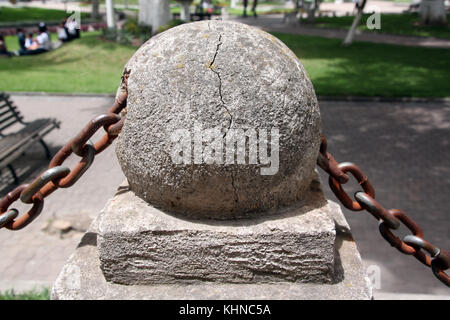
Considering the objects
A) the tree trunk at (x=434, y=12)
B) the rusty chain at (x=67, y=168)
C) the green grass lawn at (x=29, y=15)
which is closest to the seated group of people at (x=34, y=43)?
the green grass lawn at (x=29, y=15)

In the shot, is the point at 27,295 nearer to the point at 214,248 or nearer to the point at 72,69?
the point at 214,248

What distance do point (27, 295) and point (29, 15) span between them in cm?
3073

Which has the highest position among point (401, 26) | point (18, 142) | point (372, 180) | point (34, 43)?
point (401, 26)

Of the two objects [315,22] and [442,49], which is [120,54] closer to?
[442,49]

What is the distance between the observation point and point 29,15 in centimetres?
2939

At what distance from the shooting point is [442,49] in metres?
16.7

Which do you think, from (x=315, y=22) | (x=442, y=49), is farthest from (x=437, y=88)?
(x=315, y=22)

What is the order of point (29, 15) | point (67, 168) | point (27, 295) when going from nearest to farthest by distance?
point (67, 168), point (27, 295), point (29, 15)

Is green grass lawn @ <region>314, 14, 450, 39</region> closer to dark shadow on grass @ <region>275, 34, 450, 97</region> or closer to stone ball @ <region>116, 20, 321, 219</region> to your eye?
dark shadow on grass @ <region>275, 34, 450, 97</region>

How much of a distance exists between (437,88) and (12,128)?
11.0 m

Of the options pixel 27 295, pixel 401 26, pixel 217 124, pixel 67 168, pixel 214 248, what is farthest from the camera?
pixel 401 26

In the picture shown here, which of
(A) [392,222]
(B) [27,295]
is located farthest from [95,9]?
(A) [392,222]

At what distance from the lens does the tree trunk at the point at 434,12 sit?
23281 mm

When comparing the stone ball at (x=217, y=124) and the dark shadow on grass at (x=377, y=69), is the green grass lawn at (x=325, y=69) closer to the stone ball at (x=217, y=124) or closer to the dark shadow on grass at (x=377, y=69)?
the dark shadow on grass at (x=377, y=69)
